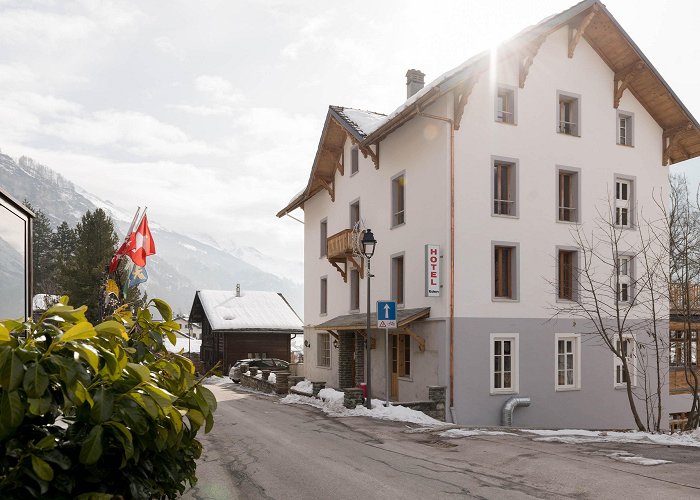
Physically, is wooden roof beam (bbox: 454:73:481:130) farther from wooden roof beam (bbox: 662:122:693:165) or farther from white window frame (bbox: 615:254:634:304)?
wooden roof beam (bbox: 662:122:693:165)

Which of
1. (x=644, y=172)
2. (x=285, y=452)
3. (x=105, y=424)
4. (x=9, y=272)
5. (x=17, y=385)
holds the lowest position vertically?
(x=285, y=452)

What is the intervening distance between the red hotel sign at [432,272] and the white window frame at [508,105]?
4.94m

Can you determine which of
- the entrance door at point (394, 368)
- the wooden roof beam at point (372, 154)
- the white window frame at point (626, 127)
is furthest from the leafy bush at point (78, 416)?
the white window frame at point (626, 127)

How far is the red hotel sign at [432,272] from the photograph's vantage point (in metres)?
18.3

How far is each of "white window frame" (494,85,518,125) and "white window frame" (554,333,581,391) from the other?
23.2ft

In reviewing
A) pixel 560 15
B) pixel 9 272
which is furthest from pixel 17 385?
pixel 560 15

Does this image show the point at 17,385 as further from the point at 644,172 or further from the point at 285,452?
the point at 644,172

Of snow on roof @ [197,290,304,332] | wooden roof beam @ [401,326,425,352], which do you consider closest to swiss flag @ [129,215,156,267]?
wooden roof beam @ [401,326,425,352]

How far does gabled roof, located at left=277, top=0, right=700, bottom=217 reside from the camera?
1842 centimetres

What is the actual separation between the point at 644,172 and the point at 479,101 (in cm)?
754

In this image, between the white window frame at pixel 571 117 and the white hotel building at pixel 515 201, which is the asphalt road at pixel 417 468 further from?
the white window frame at pixel 571 117

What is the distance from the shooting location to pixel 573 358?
2028cm

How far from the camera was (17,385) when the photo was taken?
2.17 m

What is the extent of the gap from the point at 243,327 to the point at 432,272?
27.7 meters
